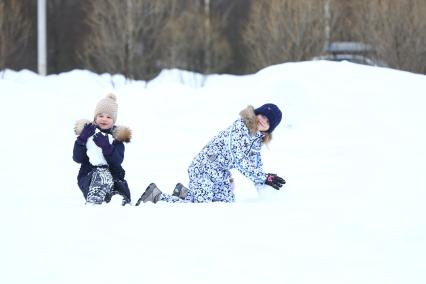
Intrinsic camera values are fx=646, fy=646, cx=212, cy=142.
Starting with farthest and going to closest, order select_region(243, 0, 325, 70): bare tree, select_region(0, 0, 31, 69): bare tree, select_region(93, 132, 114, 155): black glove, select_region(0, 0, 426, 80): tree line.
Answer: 1. select_region(0, 0, 31, 69): bare tree
2. select_region(243, 0, 325, 70): bare tree
3. select_region(0, 0, 426, 80): tree line
4. select_region(93, 132, 114, 155): black glove

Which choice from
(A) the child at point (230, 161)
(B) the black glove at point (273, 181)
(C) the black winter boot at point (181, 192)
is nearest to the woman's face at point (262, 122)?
(A) the child at point (230, 161)

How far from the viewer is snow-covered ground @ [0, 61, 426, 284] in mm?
3486

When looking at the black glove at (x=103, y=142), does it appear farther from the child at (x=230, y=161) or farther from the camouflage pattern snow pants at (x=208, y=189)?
the camouflage pattern snow pants at (x=208, y=189)

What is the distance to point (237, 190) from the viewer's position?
6.56 m

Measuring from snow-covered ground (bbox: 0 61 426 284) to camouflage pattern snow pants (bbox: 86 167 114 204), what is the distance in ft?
0.67

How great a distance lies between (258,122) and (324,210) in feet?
3.07

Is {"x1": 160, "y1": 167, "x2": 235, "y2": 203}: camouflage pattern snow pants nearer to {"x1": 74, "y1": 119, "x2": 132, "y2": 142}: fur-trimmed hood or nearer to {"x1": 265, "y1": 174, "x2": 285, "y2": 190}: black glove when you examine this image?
{"x1": 265, "y1": 174, "x2": 285, "y2": 190}: black glove

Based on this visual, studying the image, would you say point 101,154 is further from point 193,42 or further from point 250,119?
point 193,42

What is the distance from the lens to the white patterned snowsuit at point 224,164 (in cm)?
499

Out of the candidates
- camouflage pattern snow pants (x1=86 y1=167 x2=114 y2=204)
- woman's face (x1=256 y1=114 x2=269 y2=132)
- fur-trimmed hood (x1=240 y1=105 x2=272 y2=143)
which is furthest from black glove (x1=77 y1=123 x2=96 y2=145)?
woman's face (x1=256 y1=114 x2=269 y2=132)

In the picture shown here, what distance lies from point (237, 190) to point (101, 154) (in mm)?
1806

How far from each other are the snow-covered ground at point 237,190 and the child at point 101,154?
27 centimetres

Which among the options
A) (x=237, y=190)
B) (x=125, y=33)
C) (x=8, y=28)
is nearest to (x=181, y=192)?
(x=237, y=190)

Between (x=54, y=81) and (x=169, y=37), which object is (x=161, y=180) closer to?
(x=54, y=81)
